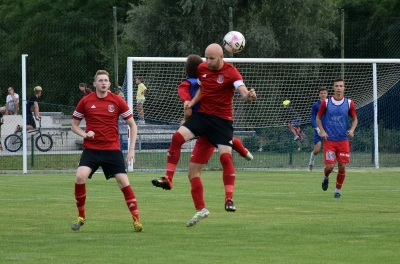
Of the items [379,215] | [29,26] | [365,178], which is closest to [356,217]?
[379,215]

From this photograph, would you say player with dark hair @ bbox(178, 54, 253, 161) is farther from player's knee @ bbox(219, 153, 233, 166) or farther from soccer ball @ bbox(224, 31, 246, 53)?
soccer ball @ bbox(224, 31, 246, 53)

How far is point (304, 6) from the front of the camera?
37.4 m

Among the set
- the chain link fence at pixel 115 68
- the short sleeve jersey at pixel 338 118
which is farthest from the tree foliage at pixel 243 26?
the short sleeve jersey at pixel 338 118

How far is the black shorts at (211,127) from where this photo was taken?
1165 cm

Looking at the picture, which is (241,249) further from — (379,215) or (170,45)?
(170,45)

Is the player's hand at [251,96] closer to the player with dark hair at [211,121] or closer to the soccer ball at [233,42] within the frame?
the player with dark hair at [211,121]

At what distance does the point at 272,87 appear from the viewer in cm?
2788

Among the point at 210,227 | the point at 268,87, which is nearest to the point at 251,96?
the point at 210,227

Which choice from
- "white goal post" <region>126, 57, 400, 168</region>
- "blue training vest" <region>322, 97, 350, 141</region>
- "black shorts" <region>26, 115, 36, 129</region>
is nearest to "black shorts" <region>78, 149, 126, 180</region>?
"blue training vest" <region>322, 97, 350, 141</region>

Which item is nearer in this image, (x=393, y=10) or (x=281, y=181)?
(x=281, y=181)

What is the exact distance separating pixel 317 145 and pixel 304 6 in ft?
47.6

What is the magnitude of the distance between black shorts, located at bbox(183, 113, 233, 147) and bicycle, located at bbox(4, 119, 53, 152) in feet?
54.5

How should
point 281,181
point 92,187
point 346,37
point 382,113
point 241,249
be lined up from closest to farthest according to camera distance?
point 241,249, point 92,187, point 281,181, point 382,113, point 346,37

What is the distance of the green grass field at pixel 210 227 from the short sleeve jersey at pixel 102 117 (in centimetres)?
105
